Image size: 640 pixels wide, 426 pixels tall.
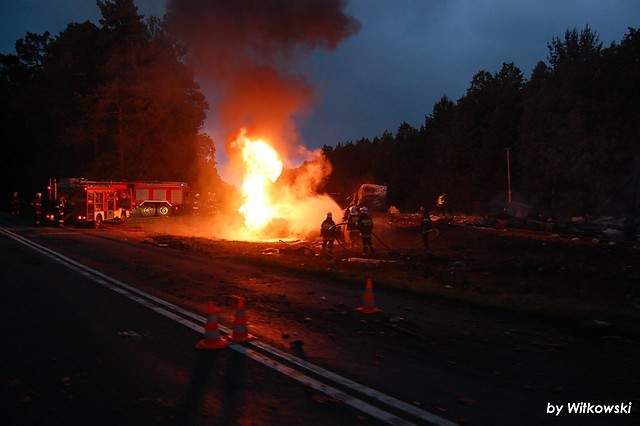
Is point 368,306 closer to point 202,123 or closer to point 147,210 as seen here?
point 147,210

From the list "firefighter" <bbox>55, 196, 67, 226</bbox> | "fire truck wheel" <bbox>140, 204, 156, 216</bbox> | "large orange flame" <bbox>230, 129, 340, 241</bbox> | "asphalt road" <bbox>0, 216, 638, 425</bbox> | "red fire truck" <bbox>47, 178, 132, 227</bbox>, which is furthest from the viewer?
"fire truck wheel" <bbox>140, 204, 156, 216</bbox>

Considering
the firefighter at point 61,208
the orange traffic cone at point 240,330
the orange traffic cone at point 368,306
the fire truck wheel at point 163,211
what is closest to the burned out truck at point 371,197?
the firefighter at point 61,208

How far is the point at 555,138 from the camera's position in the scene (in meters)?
38.1

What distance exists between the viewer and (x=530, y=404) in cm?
486

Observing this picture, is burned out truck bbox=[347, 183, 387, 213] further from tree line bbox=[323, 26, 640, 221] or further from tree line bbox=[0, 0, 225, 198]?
tree line bbox=[0, 0, 225, 198]

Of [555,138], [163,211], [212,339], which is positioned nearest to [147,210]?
[163,211]

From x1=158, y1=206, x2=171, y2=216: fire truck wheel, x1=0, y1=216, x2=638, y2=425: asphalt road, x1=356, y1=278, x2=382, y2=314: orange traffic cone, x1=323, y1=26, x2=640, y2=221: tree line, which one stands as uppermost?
x1=323, y1=26, x2=640, y2=221: tree line

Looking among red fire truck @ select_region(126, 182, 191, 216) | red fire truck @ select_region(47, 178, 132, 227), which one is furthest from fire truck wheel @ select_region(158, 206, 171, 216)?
red fire truck @ select_region(47, 178, 132, 227)

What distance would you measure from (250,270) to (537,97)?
35.5m

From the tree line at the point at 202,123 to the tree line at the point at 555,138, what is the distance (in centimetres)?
10

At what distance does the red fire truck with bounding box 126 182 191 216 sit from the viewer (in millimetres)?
42062

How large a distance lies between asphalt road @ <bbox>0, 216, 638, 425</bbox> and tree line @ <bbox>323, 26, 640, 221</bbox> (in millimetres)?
17960

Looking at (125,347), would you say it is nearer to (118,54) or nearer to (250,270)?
(250,270)

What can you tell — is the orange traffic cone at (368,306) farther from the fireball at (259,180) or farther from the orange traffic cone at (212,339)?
the fireball at (259,180)
